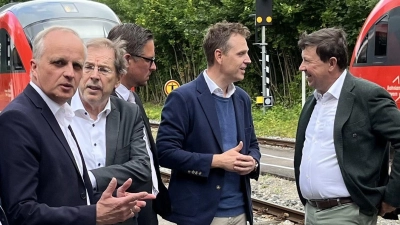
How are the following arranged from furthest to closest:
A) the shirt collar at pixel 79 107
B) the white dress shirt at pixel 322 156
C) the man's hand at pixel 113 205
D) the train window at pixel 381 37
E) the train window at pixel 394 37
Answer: the train window at pixel 381 37 → the train window at pixel 394 37 → the white dress shirt at pixel 322 156 → the shirt collar at pixel 79 107 → the man's hand at pixel 113 205

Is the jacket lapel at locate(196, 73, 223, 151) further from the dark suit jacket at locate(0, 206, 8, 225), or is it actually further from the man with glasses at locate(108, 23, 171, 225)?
the dark suit jacket at locate(0, 206, 8, 225)

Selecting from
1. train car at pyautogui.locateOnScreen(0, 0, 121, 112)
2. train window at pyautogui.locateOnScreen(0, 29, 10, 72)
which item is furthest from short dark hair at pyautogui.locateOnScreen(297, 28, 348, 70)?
train window at pyautogui.locateOnScreen(0, 29, 10, 72)

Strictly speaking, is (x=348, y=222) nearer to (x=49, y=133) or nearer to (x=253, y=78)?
(x=49, y=133)

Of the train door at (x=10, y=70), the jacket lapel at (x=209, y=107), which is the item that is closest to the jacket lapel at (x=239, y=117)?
the jacket lapel at (x=209, y=107)

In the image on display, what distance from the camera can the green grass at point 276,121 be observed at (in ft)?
55.1

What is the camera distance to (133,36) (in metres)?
3.95

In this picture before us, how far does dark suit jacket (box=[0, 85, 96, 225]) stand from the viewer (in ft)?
7.93

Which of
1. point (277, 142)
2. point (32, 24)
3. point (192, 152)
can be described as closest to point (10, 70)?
point (32, 24)

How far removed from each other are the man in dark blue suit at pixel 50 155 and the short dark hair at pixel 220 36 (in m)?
1.34

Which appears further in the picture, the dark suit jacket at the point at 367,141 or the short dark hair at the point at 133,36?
the short dark hair at the point at 133,36

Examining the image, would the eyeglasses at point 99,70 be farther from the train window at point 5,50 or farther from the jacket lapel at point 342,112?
the train window at point 5,50

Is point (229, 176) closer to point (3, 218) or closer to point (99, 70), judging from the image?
point (99, 70)

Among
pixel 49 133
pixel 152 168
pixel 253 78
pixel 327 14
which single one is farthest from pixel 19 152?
pixel 253 78

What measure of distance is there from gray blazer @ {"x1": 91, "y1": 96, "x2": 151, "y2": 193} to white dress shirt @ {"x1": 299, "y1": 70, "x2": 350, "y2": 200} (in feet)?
3.56
